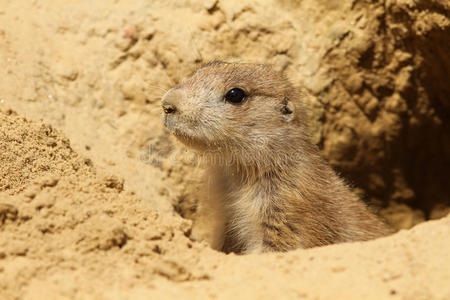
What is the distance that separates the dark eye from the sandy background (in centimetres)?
91

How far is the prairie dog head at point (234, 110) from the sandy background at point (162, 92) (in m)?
0.72

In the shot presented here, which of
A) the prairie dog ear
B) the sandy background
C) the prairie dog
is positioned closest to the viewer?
the sandy background

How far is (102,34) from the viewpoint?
5504 mm

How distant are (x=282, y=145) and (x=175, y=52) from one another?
5.68ft

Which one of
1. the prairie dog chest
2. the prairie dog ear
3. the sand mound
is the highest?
the sand mound

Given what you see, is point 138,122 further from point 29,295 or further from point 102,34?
point 29,295

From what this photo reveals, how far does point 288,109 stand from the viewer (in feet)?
15.3

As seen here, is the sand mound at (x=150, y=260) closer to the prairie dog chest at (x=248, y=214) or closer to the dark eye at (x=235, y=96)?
the prairie dog chest at (x=248, y=214)

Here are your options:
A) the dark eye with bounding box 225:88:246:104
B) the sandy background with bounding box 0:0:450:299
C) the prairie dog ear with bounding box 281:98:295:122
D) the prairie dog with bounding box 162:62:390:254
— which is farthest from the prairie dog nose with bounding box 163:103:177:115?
the prairie dog ear with bounding box 281:98:295:122

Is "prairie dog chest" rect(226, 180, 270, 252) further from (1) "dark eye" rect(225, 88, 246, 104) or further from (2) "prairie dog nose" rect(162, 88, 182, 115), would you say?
(2) "prairie dog nose" rect(162, 88, 182, 115)

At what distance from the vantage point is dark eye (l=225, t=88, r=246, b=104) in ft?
14.5

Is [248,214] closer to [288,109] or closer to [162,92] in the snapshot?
[288,109]

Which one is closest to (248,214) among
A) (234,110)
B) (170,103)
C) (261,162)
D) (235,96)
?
(261,162)

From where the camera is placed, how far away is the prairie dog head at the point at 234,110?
13.6ft
